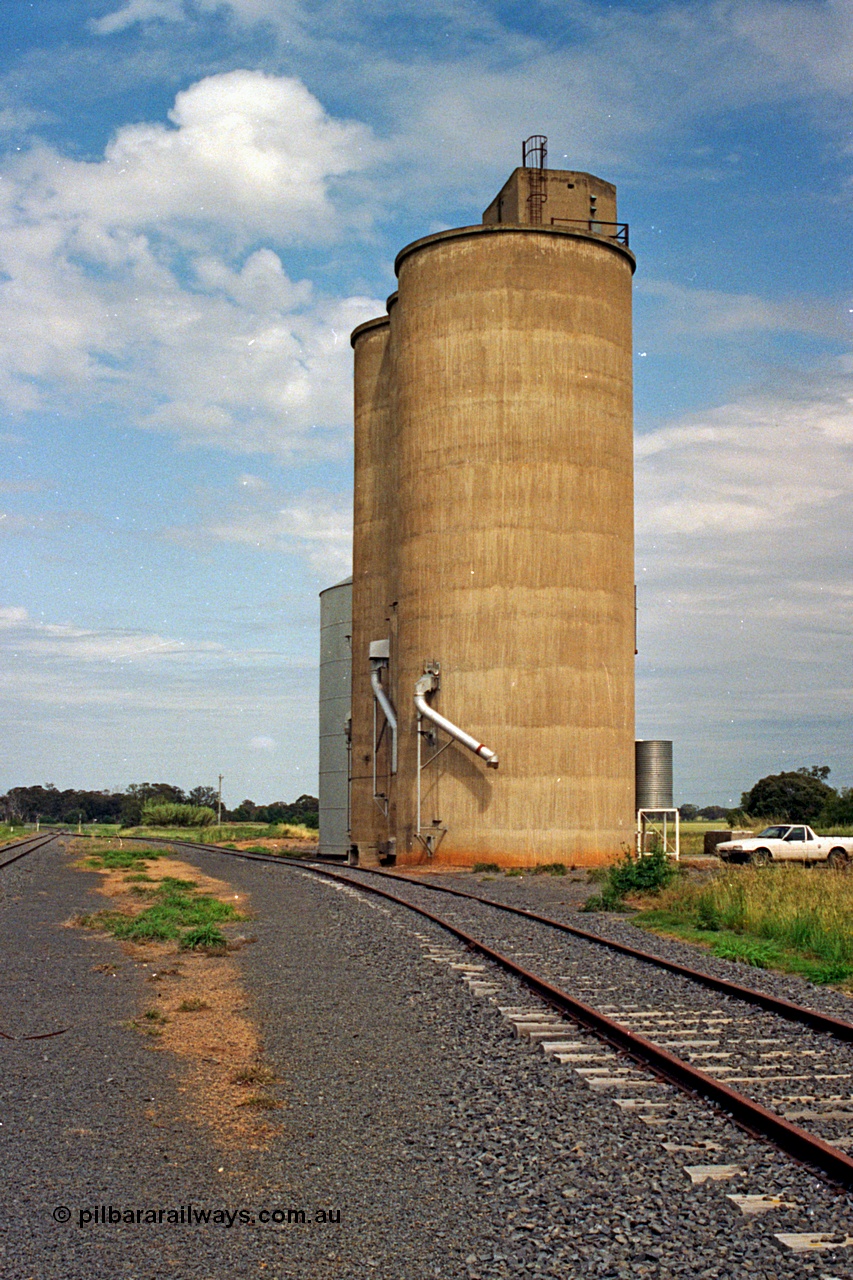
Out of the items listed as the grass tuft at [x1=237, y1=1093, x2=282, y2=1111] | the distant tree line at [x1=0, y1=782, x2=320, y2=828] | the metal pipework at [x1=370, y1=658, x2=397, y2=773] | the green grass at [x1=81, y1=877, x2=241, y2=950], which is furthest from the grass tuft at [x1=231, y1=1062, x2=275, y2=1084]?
the distant tree line at [x1=0, y1=782, x2=320, y2=828]

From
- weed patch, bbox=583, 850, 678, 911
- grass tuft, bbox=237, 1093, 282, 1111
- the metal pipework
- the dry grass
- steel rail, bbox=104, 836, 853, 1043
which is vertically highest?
the metal pipework

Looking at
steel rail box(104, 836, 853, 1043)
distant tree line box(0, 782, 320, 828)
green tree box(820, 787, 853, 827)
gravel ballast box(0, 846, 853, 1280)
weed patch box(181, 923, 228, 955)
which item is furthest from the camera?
distant tree line box(0, 782, 320, 828)

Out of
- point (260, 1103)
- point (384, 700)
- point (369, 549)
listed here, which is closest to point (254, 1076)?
point (260, 1103)

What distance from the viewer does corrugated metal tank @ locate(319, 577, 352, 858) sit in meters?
50.8

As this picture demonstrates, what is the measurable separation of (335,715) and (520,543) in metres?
18.3

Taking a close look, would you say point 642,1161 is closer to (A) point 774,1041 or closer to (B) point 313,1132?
(B) point 313,1132

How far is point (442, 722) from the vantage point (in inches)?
1398

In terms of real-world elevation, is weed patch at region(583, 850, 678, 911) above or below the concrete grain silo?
below

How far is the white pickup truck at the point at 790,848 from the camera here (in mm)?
36000

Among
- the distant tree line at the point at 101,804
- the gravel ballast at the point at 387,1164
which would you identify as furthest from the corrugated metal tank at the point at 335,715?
the distant tree line at the point at 101,804

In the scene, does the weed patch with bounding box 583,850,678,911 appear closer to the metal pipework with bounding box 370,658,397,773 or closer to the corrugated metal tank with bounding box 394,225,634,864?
the corrugated metal tank with bounding box 394,225,634,864

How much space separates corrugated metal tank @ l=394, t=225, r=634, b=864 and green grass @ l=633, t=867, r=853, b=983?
1183cm

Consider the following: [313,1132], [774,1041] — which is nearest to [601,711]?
[774,1041]

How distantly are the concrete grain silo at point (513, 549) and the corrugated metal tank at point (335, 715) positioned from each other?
10.9 metres
